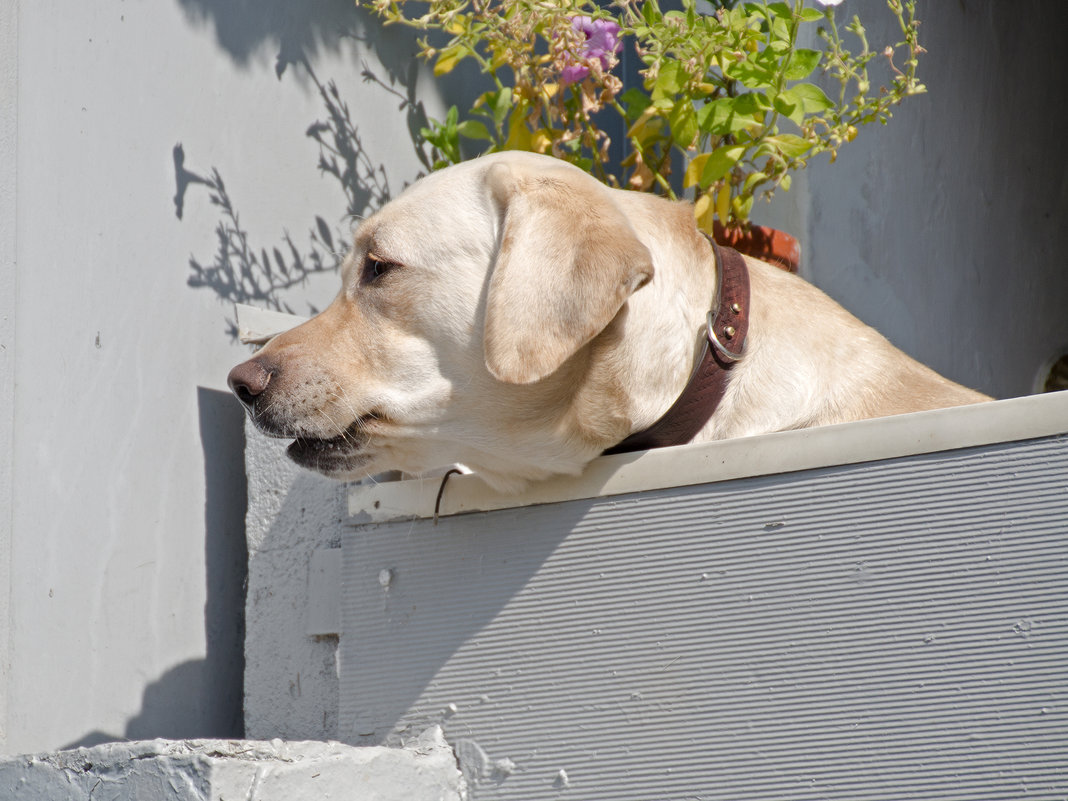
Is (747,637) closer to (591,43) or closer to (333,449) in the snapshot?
(333,449)

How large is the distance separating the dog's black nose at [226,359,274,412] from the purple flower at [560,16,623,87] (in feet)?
3.95

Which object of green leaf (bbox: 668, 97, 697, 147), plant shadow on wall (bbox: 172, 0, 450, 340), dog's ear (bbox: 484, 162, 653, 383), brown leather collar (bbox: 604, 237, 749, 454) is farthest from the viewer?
plant shadow on wall (bbox: 172, 0, 450, 340)

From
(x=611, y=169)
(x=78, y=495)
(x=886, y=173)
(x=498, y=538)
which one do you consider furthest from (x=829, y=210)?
(x=78, y=495)

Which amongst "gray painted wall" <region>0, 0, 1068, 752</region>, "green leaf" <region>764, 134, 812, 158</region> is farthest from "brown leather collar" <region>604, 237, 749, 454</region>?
"gray painted wall" <region>0, 0, 1068, 752</region>

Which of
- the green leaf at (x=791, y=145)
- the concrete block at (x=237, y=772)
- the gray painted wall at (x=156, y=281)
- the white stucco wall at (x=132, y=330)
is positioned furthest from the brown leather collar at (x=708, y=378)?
the white stucco wall at (x=132, y=330)

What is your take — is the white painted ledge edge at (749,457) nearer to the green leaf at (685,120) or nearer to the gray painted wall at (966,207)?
the green leaf at (685,120)

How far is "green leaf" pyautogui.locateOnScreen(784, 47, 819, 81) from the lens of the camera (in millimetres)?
2396

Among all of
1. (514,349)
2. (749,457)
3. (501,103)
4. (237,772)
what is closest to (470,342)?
(514,349)

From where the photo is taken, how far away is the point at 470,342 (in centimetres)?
186

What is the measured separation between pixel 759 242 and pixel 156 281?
4.93 ft

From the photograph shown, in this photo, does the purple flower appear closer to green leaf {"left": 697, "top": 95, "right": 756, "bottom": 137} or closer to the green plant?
the green plant

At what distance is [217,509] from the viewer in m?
2.57

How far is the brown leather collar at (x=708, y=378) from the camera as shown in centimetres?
183

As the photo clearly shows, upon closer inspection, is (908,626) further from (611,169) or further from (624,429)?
(611,169)
